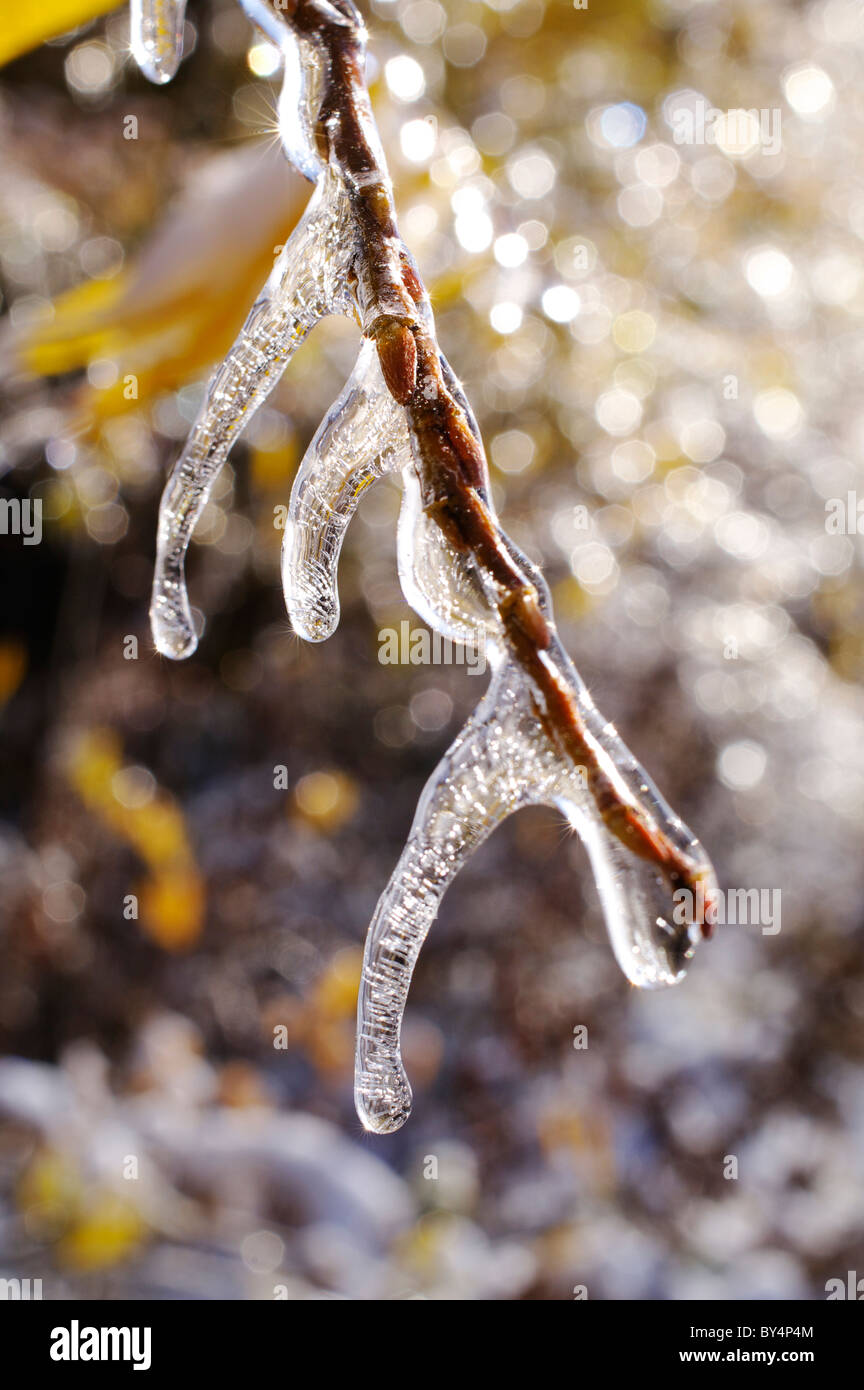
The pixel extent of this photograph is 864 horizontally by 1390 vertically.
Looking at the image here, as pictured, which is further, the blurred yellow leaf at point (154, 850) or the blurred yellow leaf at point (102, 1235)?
the blurred yellow leaf at point (154, 850)

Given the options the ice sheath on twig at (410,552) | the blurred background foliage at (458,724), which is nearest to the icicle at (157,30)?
the ice sheath on twig at (410,552)

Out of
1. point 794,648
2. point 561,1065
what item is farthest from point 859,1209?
point 794,648

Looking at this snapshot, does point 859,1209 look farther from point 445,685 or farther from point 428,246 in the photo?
point 428,246

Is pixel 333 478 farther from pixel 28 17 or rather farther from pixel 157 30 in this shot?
pixel 28 17

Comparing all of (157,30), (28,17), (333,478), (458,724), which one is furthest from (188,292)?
(458,724)

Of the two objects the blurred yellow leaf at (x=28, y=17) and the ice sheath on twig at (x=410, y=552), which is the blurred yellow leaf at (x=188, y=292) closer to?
the blurred yellow leaf at (x=28, y=17)

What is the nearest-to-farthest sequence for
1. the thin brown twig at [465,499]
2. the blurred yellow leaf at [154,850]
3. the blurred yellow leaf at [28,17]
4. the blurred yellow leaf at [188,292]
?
the thin brown twig at [465,499]
the blurred yellow leaf at [28,17]
the blurred yellow leaf at [188,292]
the blurred yellow leaf at [154,850]

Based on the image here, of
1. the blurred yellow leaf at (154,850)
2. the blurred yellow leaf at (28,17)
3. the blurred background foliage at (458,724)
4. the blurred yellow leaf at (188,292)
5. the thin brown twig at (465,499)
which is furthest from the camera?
the blurred yellow leaf at (154,850)
